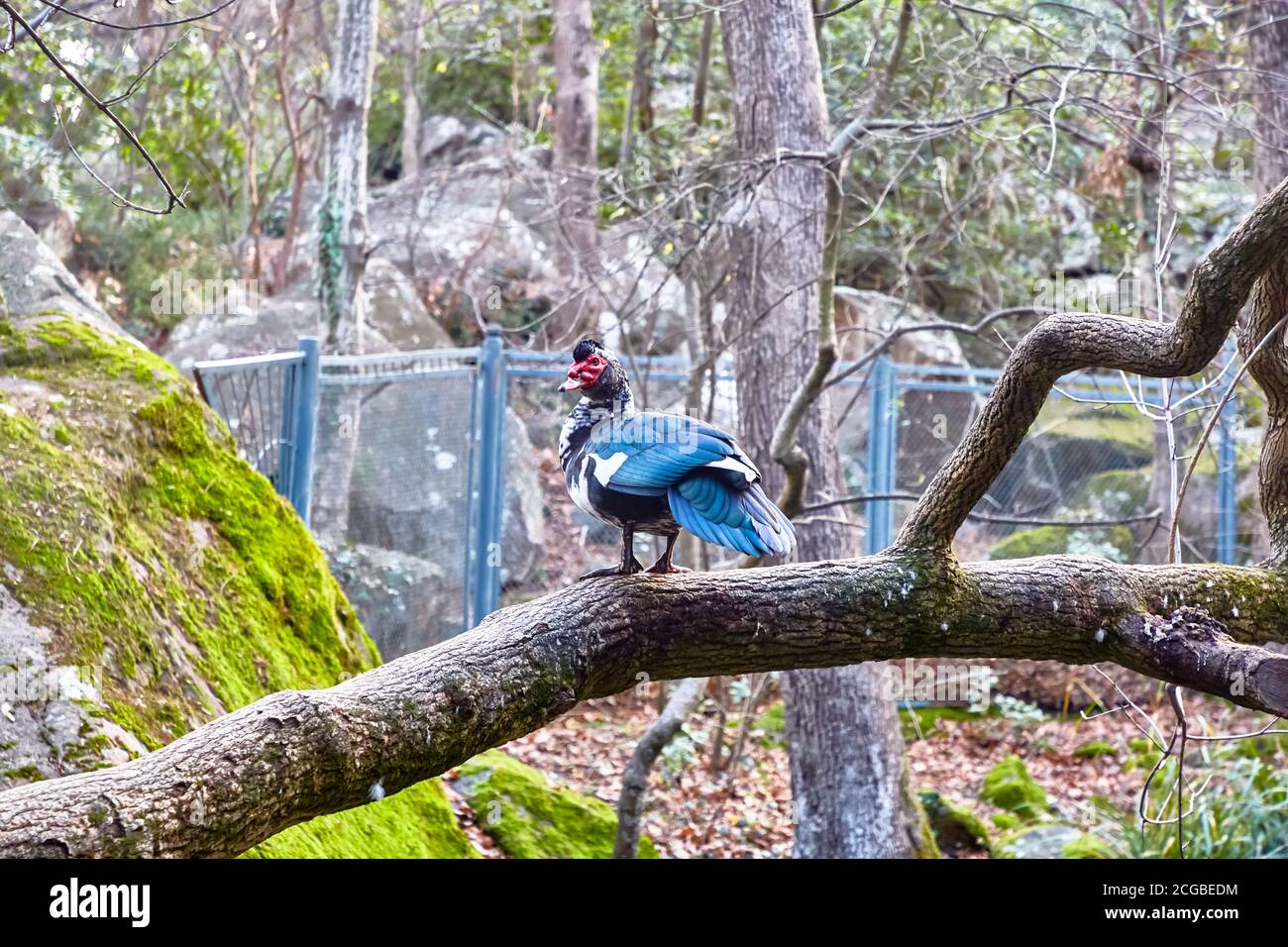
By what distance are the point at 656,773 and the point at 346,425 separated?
8.56ft

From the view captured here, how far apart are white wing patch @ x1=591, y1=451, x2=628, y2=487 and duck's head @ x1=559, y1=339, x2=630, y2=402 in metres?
0.22

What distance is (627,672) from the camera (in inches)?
100

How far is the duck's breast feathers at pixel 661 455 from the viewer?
2516mm

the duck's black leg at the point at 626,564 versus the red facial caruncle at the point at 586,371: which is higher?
the red facial caruncle at the point at 586,371

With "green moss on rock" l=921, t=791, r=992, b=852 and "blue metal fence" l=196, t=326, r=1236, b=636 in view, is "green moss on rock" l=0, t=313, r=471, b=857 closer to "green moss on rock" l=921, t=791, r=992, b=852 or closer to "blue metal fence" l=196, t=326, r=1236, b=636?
"blue metal fence" l=196, t=326, r=1236, b=636

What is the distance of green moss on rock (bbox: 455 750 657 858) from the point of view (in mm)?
5035

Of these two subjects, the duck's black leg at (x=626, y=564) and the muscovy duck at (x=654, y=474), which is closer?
the muscovy duck at (x=654, y=474)

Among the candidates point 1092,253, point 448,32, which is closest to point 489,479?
point 1092,253

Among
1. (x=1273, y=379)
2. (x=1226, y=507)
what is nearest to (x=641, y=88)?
(x=1226, y=507)

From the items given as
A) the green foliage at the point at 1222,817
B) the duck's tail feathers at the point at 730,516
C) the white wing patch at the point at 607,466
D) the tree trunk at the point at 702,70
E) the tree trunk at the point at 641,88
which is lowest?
the green foliage at the point at 1222,817

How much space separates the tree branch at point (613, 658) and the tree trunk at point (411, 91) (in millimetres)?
10915

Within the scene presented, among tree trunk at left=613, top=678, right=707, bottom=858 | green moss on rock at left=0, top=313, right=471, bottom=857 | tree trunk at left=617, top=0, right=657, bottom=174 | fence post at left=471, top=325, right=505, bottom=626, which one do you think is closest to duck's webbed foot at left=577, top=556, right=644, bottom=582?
green moss on rock at left=0, top=313, right=471, bottom=857

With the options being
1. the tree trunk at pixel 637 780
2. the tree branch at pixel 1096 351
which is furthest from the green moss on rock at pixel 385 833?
the tree branch at pixel 1096 351

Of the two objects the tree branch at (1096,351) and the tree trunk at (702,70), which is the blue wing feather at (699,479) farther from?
the tree trunk at (702,70)
